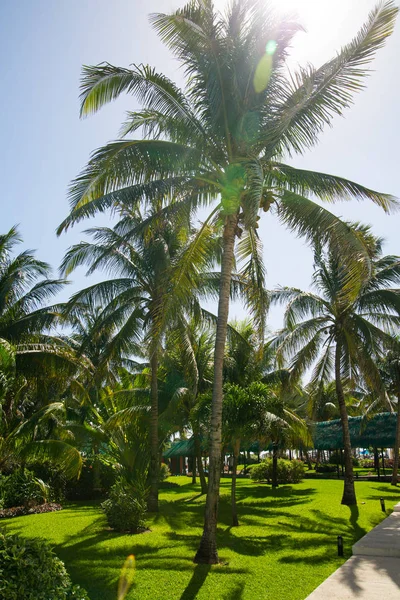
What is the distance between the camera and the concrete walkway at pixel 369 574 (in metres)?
7.63

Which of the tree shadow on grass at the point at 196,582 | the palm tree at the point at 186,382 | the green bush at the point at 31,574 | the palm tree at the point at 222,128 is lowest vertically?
the tree shadow on grass at the point at 196,582

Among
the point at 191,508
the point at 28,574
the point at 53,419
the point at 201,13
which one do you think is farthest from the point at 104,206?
the point at 53,419

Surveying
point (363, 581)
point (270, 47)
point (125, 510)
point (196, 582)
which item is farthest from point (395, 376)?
point (196, 582)

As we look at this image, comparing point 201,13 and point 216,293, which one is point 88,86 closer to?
point 201,13

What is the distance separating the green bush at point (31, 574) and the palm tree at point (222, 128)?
461 centimetres

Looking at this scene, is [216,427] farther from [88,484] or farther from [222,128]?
[88,484]

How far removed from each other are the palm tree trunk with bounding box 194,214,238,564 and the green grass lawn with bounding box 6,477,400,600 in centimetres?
37

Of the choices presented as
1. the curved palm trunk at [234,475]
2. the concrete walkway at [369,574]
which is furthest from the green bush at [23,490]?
the concrete walkway at [369,574]

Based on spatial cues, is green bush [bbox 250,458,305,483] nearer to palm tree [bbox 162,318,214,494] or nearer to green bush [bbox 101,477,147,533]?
palm tree [bbox 162,318,214,494]

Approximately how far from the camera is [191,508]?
18688 mm

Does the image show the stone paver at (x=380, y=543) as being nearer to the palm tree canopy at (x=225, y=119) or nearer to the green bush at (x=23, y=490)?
the palm tree canopy at (x=225, y=119)

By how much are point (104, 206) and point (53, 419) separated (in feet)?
45.3

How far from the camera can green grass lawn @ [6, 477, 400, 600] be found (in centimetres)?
826

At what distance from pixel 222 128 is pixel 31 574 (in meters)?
8.68
